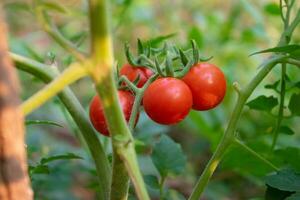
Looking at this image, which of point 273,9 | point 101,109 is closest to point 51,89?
point 101,109

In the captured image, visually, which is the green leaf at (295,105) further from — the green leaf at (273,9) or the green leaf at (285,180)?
the green leaf at (273,9)

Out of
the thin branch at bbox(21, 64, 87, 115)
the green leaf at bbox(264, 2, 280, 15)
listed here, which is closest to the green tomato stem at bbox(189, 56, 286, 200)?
the thin branch at bbox(21, 64, 87, 115)

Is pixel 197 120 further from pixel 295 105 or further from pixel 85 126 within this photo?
pixel 85 126

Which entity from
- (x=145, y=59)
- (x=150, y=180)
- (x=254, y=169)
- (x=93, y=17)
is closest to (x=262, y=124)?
(x=254, y=169)

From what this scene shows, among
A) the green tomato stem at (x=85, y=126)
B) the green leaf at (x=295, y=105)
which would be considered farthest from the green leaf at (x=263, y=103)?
the green tomato stem at (x=85, y=126)

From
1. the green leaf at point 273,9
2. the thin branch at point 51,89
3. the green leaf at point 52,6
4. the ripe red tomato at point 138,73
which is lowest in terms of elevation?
the ripe red tomato at point 138,73

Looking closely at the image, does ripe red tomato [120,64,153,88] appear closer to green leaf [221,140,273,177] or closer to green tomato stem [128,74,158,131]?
green tomato stem [128,74,158,131]
